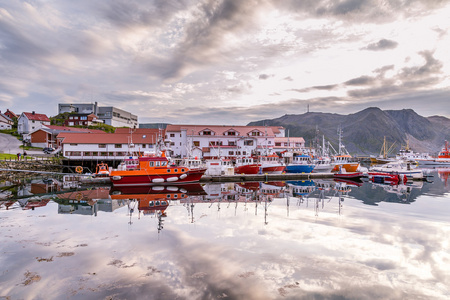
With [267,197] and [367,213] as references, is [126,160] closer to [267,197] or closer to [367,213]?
[267,197]

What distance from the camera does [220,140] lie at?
2365 inches

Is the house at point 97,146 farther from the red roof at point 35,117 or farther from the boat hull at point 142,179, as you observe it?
the red roof at point 35,117

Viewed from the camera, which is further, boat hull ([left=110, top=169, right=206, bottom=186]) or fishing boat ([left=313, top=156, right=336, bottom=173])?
fishing boat ([left=313, top=156, right=336, bottom=173])

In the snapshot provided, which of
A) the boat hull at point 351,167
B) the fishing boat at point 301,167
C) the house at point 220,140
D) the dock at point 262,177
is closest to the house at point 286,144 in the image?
the house at point 220,140

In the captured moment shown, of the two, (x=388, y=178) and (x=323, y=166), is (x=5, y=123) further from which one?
(x=388, y=178)

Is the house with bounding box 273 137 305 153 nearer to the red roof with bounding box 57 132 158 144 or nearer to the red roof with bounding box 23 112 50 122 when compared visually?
the red roof with bounding box 57 132 158 144

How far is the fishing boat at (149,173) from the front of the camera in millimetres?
31156

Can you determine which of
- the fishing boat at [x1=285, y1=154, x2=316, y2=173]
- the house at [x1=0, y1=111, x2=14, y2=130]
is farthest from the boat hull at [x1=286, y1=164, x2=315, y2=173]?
the house at [x1=0, y1=111, x2=14, y2=130]

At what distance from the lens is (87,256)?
11.1m

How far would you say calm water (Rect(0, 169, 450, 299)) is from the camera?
853 cm

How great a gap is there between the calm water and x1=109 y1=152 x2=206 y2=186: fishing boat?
927 cm

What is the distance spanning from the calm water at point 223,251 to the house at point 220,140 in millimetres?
37439

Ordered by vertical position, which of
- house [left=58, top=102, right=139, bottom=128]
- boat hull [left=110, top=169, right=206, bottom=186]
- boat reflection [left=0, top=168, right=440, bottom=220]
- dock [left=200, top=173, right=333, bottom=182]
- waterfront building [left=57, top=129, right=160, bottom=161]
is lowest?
boat reflection [left=0, top=168, right=440, bottom=220]

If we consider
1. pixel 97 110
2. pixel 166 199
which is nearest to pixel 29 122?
pixel 97 110
